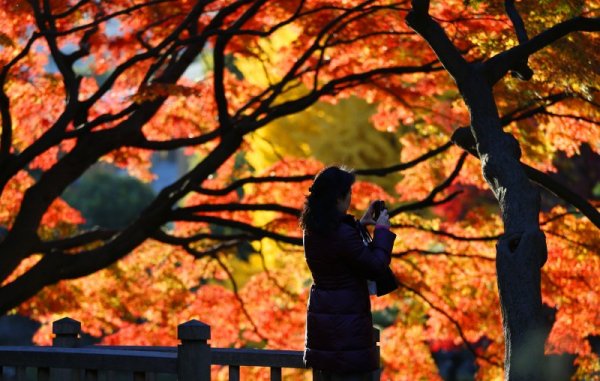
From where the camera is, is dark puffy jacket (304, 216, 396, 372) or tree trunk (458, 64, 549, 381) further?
tree trunk (458, 64, 549, 381)

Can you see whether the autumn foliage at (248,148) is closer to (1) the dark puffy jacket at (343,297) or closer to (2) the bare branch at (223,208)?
(2) the bare branch at (223,208)

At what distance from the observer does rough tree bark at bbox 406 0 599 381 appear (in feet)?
21.8

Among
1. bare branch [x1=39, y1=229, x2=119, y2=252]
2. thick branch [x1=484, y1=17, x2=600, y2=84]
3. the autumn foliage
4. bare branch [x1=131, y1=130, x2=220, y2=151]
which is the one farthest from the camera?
bare branch [x1=39, y1=229, x2=119, y2=252]

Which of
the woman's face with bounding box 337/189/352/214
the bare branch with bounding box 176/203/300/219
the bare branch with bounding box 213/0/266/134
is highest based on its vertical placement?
the bare branch with bounding box 213/0/266/134

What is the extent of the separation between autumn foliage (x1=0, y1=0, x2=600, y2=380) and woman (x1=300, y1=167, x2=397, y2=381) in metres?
3.66

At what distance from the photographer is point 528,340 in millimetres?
6621

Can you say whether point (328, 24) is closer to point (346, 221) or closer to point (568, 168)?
point (346, 221)

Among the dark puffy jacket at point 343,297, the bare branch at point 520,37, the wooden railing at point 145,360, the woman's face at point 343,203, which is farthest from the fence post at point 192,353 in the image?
the bare branch at point 520,37

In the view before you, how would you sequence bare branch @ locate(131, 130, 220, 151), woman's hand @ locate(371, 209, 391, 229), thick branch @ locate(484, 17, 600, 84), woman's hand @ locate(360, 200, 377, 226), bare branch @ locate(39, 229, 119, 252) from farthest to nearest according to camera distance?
bare branch @ locate(39, 229, 119, 252), bare branch @ locate(131, 130, 220, 151), thick branch @ locate(484, 17, 600, 84), woman's hand @ locate(360, 200, 377, 226), woman's hand @ locate(371, 209, 391, 229)

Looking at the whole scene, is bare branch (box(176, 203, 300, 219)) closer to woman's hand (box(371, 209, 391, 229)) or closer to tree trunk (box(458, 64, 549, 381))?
tree trunk (box(458, 64, 549, 381))

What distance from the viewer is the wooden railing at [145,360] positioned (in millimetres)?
5320

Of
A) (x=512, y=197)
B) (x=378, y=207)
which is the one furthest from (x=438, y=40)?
(x=378, y=207)

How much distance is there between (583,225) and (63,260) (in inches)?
217

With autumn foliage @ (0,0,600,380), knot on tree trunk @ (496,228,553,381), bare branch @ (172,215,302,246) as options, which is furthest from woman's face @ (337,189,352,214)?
bare branch @ (172,215,302,246)
